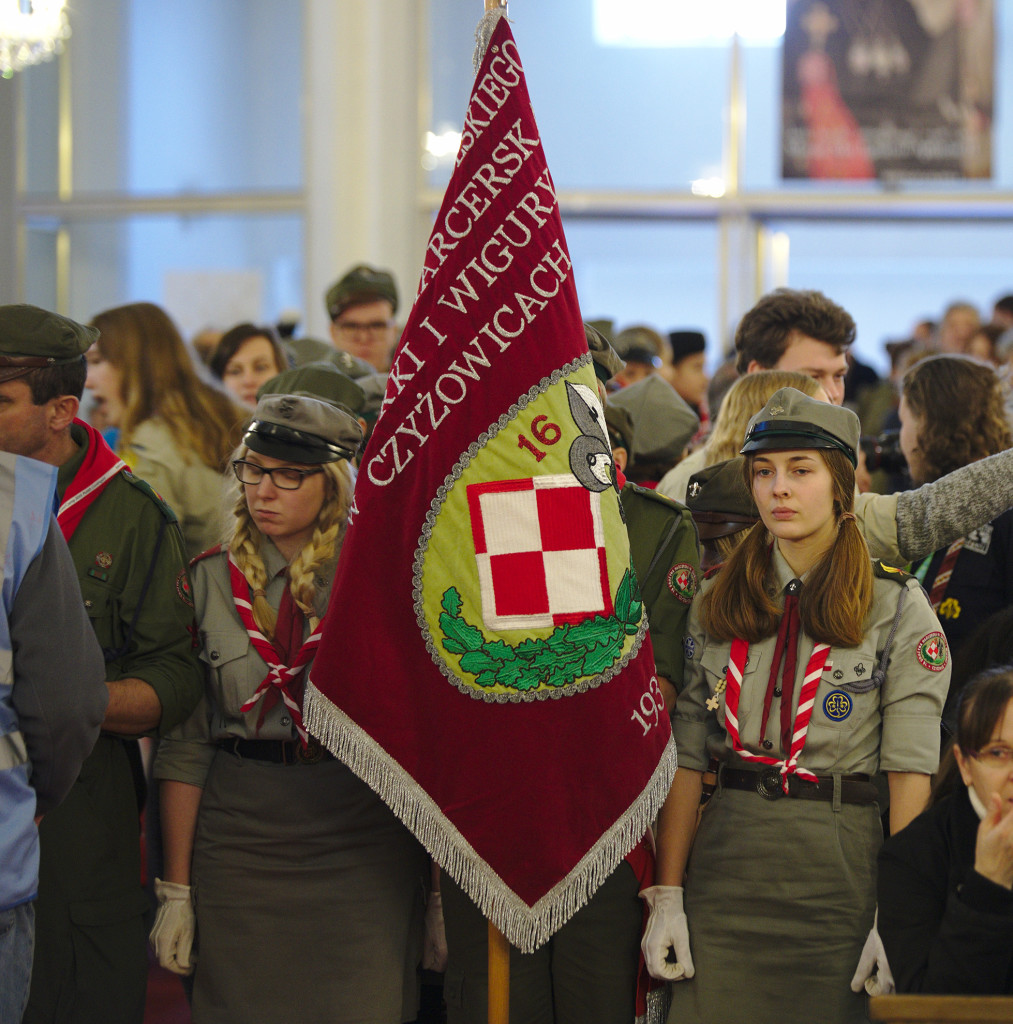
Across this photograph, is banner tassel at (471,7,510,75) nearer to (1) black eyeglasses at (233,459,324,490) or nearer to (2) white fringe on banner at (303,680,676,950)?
(1) black eyeglasses at (233,459,324,490)

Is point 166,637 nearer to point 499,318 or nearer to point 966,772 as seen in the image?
point 499,318

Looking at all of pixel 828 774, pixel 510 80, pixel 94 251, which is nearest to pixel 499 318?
pixel 510 80

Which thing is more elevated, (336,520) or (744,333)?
(744,333)

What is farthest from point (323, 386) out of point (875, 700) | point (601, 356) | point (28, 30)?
point (28, 30)

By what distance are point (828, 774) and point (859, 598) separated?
298 millimetres

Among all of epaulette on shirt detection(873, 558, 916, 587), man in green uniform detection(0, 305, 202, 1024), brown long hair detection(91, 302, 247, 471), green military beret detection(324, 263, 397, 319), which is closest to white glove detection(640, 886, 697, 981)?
epaulette on shirt detection(873, 558, 916, 587)

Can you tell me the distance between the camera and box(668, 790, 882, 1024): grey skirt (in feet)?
6.85

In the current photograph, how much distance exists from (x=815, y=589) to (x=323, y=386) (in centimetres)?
149

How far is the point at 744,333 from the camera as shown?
311 cm

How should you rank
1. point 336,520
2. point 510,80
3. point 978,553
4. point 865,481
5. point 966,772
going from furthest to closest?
1. point 865,481
2. point 978,553
3. point 336,520
4. point 510,80
5. point 966,772

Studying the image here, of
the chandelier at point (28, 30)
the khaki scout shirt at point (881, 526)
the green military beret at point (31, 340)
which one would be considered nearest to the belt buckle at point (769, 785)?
the khaki scout shirt at point (881, 526)

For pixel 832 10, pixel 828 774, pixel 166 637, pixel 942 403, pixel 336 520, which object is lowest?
pixel 828 774

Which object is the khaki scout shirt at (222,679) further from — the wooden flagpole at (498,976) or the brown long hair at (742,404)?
the brown long hair at (742,404)

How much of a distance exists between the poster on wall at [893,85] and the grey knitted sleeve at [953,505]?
23.0ft
